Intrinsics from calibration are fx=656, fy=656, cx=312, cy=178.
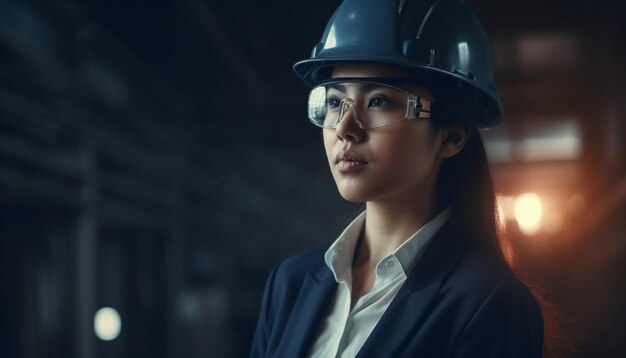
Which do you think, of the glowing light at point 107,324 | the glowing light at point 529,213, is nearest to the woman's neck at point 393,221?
the glowing light at point 107,324

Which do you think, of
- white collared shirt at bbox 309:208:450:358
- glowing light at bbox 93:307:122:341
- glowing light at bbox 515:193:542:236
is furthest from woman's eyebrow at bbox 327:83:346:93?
glowing light at bbox 515:193:542:236

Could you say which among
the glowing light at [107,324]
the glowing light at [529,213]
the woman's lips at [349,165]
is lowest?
the glowing light at [107,324]

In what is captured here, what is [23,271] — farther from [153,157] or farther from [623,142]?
[623,142]

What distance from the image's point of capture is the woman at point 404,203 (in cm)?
129

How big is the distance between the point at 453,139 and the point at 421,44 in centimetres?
23

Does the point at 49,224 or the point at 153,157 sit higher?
the point at 153,157

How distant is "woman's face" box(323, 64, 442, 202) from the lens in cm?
139

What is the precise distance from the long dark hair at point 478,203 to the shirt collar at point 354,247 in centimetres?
5

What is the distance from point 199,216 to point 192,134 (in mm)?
1912

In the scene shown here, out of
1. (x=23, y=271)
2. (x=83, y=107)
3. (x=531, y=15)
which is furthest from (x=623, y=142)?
(x=23, y=271)

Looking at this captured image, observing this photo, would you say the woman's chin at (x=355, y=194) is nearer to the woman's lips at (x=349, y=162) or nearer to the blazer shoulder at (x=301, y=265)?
the woman's lips at (x=349, y=162)

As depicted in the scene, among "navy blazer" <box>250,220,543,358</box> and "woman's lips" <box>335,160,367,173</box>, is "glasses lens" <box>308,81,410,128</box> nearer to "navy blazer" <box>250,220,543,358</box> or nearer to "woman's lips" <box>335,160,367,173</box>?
"woman's lips" <box>335,160,367,173</box>

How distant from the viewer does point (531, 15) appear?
6.23 meters

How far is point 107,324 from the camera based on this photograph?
620 cm
